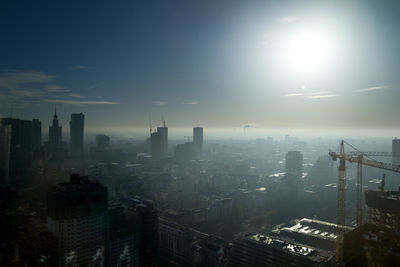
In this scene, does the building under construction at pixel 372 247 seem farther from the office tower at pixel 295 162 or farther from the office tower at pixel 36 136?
the office tower at pixel 295 162

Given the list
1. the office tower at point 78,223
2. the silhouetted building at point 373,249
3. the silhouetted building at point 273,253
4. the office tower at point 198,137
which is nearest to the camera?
the silhouetted building at point 373,249

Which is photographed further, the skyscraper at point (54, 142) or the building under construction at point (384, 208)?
the skyscraper at point (54, 142)

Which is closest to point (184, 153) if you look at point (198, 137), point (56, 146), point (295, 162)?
point (198, 137)

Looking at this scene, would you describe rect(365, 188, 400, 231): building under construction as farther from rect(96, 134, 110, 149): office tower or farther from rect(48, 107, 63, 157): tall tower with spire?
rect(96, 134, 110, 149): office tower

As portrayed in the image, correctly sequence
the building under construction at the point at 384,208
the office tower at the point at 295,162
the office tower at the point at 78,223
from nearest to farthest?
the office tower at the point at 78,223 < the building under construction at the point at 384,208 < the office tower at the point at 295,162

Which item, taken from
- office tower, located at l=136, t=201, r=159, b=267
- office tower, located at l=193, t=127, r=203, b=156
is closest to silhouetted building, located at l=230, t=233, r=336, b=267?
office tower, located at l=136, t=201, r=159, b=267

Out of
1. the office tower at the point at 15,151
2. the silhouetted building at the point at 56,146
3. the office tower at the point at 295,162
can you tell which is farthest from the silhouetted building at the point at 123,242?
the office tower at the point at 295,162

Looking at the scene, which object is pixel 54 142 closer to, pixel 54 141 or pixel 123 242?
pixel 54 141

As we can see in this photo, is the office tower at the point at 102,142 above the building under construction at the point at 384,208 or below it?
above

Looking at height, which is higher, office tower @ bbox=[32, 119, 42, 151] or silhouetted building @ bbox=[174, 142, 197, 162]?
office tower @ bbox=[32, 119, 42, 151]
